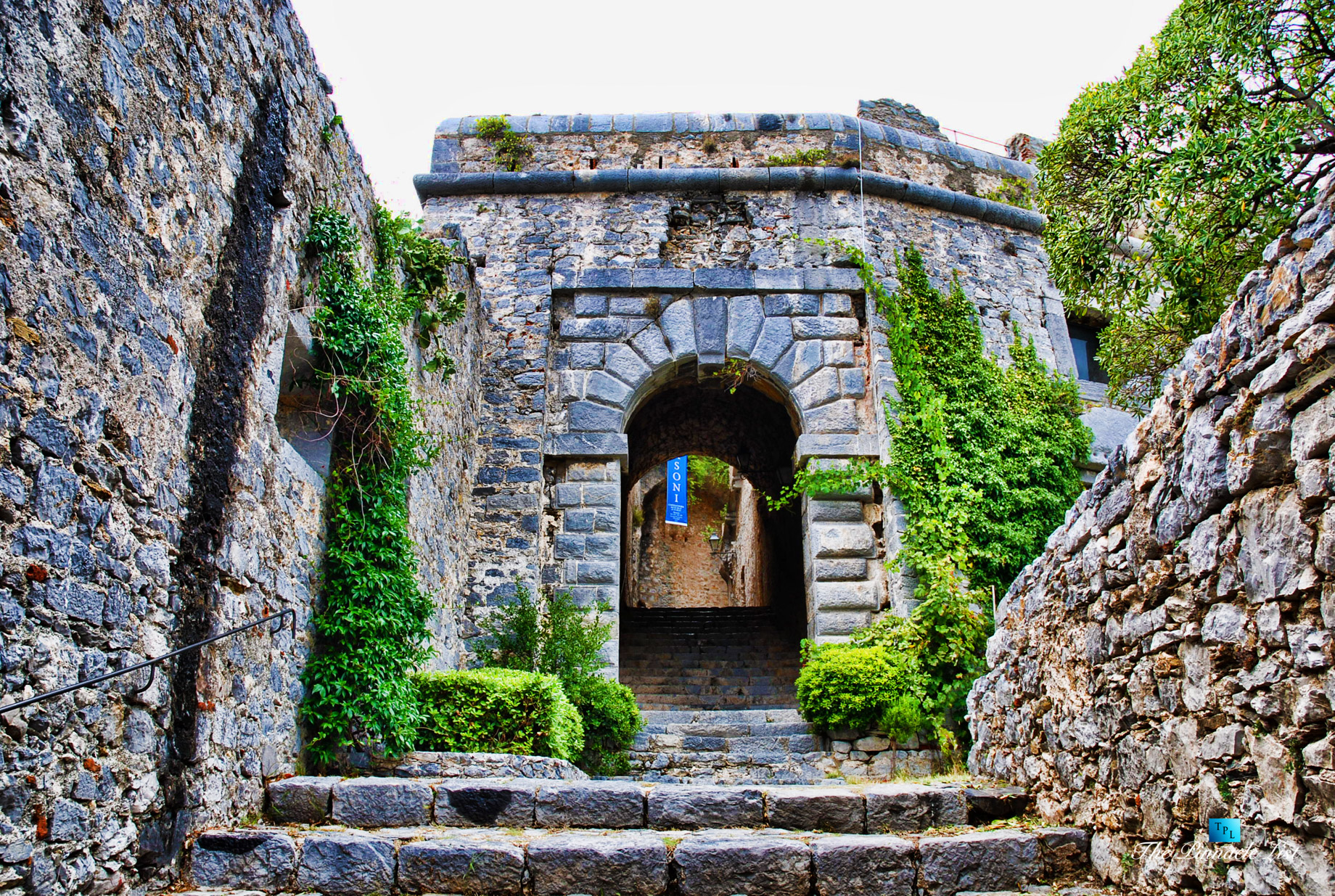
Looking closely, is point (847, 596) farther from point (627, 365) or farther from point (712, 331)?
point (627, 365)

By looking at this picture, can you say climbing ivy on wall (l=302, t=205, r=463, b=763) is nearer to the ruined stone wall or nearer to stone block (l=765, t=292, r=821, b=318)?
the ruined stone wall

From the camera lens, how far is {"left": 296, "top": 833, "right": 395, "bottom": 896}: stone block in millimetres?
3463

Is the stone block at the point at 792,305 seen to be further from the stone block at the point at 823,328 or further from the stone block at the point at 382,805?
the stone block at the point at 382,805

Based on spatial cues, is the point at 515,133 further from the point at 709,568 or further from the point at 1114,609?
the point at 709,568

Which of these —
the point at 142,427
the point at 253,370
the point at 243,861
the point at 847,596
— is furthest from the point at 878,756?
the point at 142,427

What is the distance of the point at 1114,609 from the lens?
3527 mm

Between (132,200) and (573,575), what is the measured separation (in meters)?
5.46

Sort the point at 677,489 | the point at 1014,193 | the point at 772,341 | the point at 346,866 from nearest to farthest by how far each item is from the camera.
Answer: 1. the point at 346,866
2. the point at 772,341
3. the point at 1014,193
4. the point at 677,489

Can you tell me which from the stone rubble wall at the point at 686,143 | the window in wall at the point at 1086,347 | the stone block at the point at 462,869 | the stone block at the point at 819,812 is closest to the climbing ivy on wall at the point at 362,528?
the stone block at the point at 462,869

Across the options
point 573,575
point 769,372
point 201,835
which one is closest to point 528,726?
point 201,835

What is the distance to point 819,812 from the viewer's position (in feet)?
12.9

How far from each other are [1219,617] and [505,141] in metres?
8.66

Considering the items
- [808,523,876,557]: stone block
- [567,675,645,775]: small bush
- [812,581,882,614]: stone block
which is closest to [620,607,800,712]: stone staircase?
[812,581,882,614]: stone block

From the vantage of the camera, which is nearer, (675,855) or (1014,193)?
(675,855)
